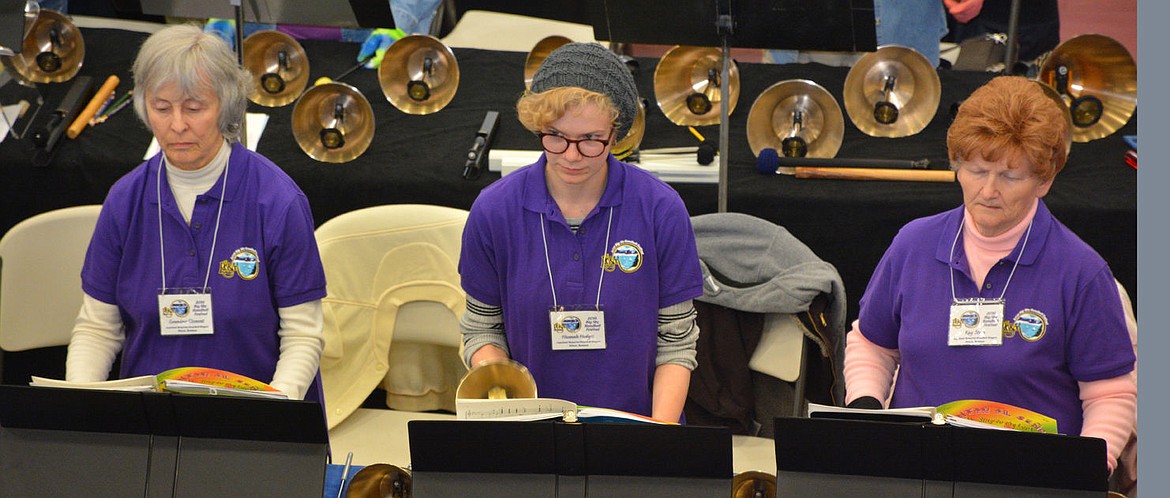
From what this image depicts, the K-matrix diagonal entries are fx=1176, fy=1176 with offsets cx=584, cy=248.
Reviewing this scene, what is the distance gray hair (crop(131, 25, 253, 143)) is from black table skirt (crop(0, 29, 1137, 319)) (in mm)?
1614

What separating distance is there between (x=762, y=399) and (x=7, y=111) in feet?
10.1

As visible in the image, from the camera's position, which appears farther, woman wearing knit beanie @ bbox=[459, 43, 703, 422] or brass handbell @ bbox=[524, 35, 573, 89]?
brass handbell @ bbox=[524, 35, 573, 89]

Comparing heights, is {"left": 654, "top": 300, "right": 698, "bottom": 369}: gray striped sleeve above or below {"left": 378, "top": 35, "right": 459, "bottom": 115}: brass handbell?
below

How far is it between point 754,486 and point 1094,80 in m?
2.88

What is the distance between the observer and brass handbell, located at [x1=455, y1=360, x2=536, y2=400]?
87.4 inches

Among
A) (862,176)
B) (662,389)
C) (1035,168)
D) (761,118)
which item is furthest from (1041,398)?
(761,118)

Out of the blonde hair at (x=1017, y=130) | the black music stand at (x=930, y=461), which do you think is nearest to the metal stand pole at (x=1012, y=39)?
the blonde hair at (x=1017, y=130)

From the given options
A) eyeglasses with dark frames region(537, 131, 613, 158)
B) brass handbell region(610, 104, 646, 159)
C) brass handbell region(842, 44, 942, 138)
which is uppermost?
brass handbell region(842, 44, 942, 138)

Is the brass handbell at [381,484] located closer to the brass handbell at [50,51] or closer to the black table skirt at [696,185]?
the black table skirt at [696,185]

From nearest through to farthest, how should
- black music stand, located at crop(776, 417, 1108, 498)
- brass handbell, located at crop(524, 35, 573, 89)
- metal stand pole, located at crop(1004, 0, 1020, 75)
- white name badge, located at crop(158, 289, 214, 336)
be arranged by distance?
black music stand, located at crop(776, 417, 1108, 498) < white name badge, located at crop(158, 289, 214, 336) < brass handbell, located at crop(524, 35, 573, 89) < metal stand pole, located at crop(1004, 0, 1020, 75)

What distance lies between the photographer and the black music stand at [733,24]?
12.5 ft

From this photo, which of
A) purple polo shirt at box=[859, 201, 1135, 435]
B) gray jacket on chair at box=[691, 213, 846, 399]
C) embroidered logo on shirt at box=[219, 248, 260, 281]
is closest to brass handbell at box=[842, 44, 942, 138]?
gray jacket on chair at box=[691, 213, 846, 399]

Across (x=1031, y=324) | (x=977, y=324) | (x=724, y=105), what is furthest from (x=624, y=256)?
(x=724, y=105)

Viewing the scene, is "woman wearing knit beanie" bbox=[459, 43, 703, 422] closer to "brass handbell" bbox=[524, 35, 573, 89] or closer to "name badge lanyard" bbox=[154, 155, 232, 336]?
"name badge lanyard" bbox=[154, 155, 232, 336]
